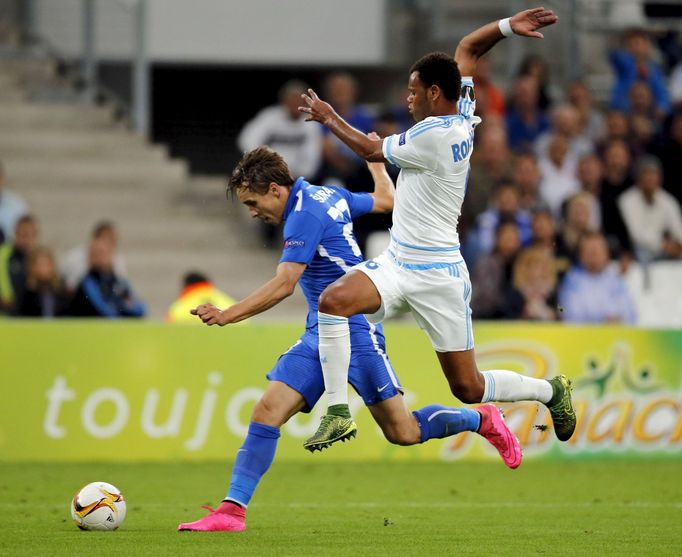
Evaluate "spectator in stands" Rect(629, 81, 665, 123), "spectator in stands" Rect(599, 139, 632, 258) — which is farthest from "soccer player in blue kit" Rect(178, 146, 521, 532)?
"spectator in stands" Rect(629, 81, 665, 123)

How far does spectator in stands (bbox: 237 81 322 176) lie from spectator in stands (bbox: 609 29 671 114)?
4152mm

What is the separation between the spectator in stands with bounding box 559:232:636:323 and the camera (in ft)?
49.8

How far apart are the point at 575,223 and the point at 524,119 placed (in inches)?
95.1

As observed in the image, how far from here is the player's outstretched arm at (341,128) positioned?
8078 mm

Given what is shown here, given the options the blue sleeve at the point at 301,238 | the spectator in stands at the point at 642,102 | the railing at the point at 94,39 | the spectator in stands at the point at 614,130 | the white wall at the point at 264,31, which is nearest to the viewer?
the blue sleeve at the point at 301,238

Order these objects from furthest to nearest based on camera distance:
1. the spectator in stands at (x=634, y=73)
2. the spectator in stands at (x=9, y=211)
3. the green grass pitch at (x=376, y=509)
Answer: the spectator in stands at (x=634, y=73), the spectator in stands at (x=9, y=211), the green grass pitch at (x=376, y=509)

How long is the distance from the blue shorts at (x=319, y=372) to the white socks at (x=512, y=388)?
21.6 inches

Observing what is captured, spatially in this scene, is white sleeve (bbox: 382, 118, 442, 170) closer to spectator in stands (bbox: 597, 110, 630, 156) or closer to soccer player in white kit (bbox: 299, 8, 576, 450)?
soccer player in white kit (bbox: 299, 8, 576, 450)

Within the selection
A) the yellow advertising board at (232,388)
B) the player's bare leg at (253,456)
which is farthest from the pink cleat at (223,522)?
the yellow advertising board at (232,388)

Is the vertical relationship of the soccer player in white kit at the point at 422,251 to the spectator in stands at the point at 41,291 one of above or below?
above

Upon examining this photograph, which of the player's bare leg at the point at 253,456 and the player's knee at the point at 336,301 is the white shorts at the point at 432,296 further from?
the player's bare leg at the point at 253,456

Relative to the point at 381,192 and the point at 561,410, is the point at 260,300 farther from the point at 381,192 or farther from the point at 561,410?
the point at 561,410

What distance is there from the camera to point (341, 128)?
321 inches

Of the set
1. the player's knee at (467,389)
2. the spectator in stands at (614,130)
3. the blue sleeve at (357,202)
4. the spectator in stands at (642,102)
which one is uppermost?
the blue sleeve at (357,202)
